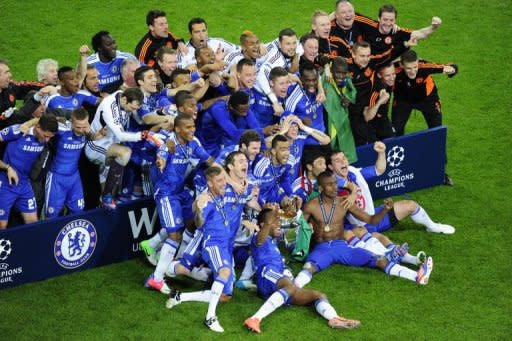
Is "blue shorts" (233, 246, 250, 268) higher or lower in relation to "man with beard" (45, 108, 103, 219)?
lower

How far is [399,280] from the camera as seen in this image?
12266 mm

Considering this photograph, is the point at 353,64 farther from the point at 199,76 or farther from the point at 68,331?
the point at 68,331

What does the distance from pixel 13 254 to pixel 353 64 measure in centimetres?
513

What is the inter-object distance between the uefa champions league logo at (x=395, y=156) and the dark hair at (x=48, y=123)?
445 centimetres

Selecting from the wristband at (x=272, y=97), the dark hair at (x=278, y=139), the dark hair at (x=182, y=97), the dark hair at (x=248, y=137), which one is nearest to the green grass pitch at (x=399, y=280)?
the dark hair at (x=278, y=139)

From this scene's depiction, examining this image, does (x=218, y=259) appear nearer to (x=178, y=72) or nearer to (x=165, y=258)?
(x=165, y=258)

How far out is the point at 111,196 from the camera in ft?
40.4

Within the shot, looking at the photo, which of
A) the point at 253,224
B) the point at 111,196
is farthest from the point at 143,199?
the point at 253,224

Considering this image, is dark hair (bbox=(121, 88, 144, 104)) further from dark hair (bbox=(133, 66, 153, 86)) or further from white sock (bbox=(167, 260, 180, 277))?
white sock (bbox=(167, 260, 180, 277))

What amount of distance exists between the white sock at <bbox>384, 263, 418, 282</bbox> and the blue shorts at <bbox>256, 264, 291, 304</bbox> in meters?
1.34

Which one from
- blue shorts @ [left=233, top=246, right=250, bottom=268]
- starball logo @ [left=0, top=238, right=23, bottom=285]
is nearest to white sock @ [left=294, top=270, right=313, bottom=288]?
blue shorts @ [left=233, top=246, right=250, bottom=268]

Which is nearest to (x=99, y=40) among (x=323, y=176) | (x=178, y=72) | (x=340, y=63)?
(x=178, y=72)

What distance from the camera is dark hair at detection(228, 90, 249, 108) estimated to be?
41.4ft

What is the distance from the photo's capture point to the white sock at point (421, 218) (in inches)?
520
